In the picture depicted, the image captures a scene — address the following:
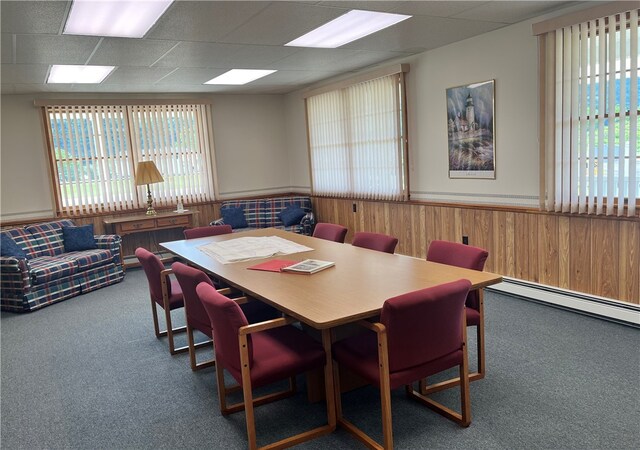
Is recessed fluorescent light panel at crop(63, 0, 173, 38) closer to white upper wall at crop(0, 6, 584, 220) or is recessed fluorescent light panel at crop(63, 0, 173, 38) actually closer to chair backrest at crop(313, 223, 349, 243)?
chair backrest at crop(313, 223, 349, 243)

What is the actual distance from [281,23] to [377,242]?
72.1 inches

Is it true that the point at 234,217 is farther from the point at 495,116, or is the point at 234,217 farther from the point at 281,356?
the point at 281,356

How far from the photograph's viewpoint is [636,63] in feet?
11.2

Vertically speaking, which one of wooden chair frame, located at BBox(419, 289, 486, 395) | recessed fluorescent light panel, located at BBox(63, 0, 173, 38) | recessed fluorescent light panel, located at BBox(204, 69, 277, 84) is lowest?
wooden chair frame, located at BBox(419, 289, 486, 395)

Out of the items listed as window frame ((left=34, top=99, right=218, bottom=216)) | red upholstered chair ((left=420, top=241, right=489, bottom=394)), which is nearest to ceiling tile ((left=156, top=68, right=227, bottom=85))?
window frame ((left=34, top=99, right=218, bottom=216))

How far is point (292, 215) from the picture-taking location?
7246 mm

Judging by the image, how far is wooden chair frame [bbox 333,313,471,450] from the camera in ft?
7.04

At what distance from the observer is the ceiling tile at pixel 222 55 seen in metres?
4.47

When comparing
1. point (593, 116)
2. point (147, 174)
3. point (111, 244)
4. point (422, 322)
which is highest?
point (593, 116)

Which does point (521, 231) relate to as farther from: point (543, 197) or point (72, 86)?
point (72, 86)

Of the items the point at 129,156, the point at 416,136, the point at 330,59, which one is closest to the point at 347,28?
the point at 330,59

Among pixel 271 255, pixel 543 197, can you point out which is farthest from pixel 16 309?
pixel 543 197

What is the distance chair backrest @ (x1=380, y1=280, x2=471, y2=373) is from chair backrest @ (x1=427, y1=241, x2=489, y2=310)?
674 millimetres

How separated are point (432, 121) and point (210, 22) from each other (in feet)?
8.66
